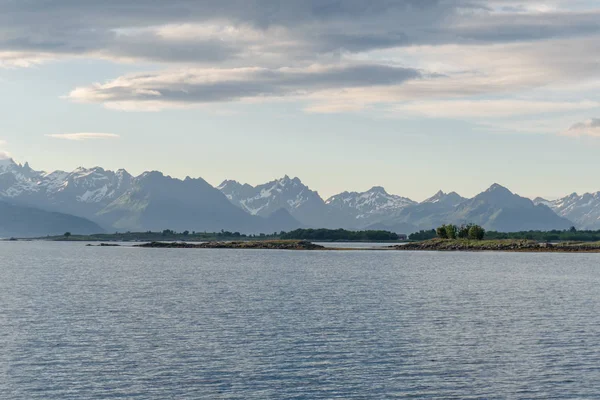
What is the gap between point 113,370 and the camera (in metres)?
50.5

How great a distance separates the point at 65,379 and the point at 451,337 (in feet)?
99.8

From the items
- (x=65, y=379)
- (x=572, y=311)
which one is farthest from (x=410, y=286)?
(x=65, y=379)

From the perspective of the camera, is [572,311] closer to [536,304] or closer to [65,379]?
[536,304]

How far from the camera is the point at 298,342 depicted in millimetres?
61062

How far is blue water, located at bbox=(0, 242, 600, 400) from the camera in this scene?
46.4 meters

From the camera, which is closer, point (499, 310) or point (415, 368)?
point (415, 368)

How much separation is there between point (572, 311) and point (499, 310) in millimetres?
7162

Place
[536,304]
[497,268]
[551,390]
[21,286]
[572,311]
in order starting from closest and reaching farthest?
[551,390]
[572,311]
[536,304]
[21,286]
[497,268]

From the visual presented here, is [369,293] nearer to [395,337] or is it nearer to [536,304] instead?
[536,304]

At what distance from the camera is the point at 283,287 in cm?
11325

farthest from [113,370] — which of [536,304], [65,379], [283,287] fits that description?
[283,287]

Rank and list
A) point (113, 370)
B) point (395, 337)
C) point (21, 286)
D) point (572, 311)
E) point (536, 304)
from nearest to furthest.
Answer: point (113, 370)
point (395, 337)
point (572, 311)
point (536, 304)
point (21, 286)

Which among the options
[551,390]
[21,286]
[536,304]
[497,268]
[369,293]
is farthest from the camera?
[497,268]

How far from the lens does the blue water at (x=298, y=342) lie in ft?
152
